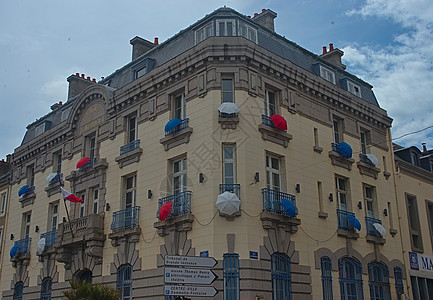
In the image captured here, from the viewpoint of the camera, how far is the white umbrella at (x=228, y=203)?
18.5m

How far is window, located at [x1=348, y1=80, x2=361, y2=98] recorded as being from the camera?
89.0 feet

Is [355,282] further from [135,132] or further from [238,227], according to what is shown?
[135,132]

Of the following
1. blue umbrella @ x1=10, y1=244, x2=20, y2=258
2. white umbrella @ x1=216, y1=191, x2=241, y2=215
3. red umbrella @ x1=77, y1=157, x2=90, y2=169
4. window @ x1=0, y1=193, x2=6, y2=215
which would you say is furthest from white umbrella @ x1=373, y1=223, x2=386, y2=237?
window @ x1=0, y1=193, x2=6, y2=215

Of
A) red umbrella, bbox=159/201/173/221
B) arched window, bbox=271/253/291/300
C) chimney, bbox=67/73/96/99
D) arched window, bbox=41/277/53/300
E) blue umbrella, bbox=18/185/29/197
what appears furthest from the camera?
chimney, bbox=67/73/96/99

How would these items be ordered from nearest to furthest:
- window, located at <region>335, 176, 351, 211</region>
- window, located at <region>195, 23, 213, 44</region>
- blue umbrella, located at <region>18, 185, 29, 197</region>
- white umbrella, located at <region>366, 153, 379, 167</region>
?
1. window, located at <region>195, 23, 213, 44</region>
2. window, located at <region>335, 176, 351, 211</region>
3. white umbrella, located at <region>366, 153, 379, 167</region>
4. blue umbrella, located at <region>18, 185, 29, 197</region>

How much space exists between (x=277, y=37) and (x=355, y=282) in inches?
465

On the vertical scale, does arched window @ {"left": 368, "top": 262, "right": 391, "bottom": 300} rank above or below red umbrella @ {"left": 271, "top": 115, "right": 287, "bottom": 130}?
below

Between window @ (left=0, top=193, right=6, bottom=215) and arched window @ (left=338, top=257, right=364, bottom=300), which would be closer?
arched window @ (left=338, top=257, right=364, bottom=300)

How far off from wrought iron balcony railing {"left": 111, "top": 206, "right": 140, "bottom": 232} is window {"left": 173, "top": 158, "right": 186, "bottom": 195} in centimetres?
218

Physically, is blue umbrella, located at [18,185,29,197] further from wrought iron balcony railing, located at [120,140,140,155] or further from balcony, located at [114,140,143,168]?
wrought iron balcony railing, located at [120,140,140,155]

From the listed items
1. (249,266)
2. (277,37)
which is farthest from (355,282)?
(277,37)

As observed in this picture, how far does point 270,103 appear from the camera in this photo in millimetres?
22156

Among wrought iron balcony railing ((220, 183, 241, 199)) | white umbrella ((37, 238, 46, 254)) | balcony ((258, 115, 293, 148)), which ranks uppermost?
balcony ((258, 115, 293, 148))

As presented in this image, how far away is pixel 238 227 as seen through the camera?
18.8 metres
